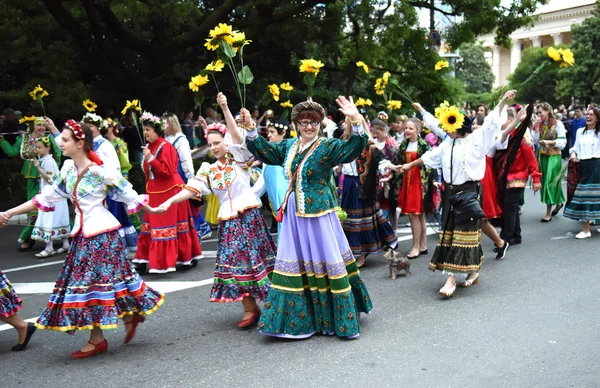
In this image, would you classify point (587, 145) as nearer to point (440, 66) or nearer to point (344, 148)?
point (440, 66)

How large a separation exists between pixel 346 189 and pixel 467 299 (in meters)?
2.32

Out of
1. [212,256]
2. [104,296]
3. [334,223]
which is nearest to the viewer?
[104,296]

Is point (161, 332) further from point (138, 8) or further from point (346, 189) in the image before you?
point (138, 8)

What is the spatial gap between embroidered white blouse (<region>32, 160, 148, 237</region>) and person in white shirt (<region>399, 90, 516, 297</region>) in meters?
3.20

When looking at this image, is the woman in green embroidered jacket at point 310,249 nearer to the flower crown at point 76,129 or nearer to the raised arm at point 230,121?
the raised arm at point 230,121

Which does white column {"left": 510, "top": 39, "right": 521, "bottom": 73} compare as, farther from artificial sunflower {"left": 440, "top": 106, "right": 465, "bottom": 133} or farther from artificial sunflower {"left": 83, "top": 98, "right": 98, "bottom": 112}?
artificial sunflower {"left": 440, "top": 106, "right": 465, "bottom": 133}

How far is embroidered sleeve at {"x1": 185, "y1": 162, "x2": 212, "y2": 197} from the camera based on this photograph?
6008 millimetres

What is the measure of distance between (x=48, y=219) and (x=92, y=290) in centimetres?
502

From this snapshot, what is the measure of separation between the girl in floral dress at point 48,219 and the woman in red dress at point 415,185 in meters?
4.88

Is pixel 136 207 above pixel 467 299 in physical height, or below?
above

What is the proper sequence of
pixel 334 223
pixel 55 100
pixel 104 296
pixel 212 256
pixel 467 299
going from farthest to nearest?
pixel 55 100 → pixel 212 256 → pixel 467 299 → pixel 334 223 → pixel 104 296

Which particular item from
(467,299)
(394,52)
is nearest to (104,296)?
(467,299)

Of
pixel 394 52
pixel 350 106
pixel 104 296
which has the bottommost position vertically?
pixel 104 296

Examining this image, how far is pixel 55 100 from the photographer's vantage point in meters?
13.1
